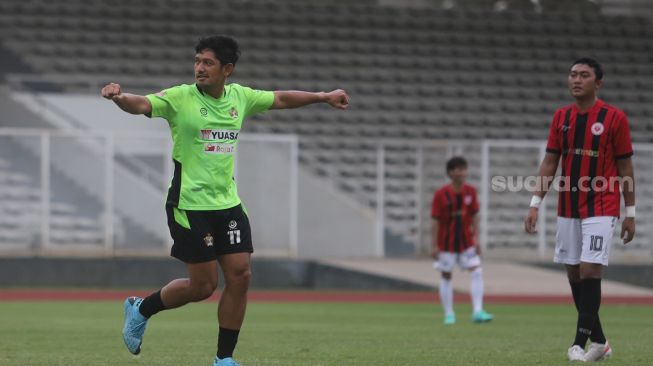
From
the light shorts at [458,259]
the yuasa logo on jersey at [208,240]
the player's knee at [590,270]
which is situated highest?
the yuasa logo on jersey at [208,240]

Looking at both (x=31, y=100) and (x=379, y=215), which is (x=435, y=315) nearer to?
(x=379, y=215)

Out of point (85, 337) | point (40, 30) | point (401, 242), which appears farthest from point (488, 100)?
point (85, 337)

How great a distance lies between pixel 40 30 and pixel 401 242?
9.31m

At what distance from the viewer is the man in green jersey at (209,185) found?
749cm

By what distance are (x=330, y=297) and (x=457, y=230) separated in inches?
211

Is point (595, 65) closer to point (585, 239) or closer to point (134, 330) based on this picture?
point (585, 239)

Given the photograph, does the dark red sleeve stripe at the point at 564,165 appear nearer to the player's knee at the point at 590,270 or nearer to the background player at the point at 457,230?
the player's knee at the point at 590,270

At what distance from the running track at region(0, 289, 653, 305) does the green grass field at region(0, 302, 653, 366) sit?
1.21m

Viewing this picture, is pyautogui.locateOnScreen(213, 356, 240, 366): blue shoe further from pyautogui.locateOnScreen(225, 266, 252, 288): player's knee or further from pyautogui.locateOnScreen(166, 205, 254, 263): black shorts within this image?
pyautogui.locateOnScreen(166, 205, 254, 263): black shorts

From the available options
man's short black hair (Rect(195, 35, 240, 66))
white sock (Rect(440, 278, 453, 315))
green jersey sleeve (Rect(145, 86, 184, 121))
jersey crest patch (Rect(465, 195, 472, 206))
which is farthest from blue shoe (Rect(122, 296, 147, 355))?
jersey crest patch (Rect(465, 195, 472, 206))

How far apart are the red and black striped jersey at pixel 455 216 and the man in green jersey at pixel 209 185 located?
6.58 metres

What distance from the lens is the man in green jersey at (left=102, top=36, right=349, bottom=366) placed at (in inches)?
295

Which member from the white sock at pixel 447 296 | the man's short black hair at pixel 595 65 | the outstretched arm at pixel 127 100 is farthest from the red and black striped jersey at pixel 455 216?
the outstretched arm at pixel 127 100

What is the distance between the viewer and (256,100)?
7926mm
